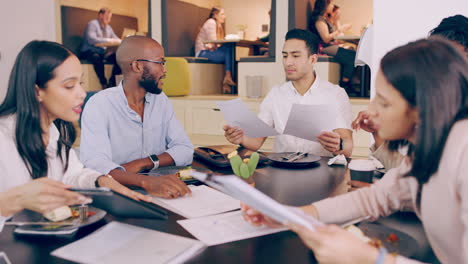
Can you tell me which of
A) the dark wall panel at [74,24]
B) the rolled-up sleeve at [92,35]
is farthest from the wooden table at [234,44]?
the dark wall panel at [74,24]

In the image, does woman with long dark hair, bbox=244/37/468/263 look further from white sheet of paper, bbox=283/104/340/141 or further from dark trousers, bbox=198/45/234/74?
dark trousers, bbox=198/45/234/74

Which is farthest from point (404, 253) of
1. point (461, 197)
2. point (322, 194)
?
point (322, 194)

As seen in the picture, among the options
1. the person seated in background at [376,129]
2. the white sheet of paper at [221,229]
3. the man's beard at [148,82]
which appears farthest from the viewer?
the man's beard at [148,82]

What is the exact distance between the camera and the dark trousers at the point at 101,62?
6668 millimetres

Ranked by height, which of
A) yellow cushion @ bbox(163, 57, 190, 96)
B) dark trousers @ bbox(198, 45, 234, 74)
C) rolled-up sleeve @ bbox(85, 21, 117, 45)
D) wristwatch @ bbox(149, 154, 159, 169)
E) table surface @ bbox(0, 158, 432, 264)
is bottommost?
table surface @ bbox(0, 158, 432, 264)

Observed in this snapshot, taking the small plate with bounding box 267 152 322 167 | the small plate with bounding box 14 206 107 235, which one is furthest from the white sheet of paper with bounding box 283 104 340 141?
the small plate with bounding box 14 206 107 235

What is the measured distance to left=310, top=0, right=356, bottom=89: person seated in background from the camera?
5109 mm

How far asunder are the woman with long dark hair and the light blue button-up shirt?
1.20 metres

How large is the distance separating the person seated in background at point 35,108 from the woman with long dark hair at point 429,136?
2.26 ft

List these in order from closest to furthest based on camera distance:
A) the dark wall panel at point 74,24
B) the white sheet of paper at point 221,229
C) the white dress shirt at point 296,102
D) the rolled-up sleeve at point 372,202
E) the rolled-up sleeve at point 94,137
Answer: the white sheet of paper at point 221,229, the rolled-up sleeve at point 372,202, the rolled-up sleeve at point 94,137, the white dress shirt at point 296,102, the dark wall panel at point 74,24

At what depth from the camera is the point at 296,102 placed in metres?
2.69

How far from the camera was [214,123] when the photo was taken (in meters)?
5.23

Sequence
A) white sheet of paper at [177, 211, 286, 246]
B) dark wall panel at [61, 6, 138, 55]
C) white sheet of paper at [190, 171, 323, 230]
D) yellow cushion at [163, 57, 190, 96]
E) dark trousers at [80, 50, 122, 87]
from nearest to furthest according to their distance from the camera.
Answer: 1. white sheet of paper at [190, 171, 323, 230]
2. white sheet of paper at [177, 211, 286, 246]
3. yellow cushion at [163, 57, 190, 96]
4. dark trousers at [80, 50, 122, 87]
5. dark wall panel at [61, 6, 138, 55]

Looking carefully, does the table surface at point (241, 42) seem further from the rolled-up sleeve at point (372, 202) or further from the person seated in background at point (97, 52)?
the rolled-up sleeve at point (372, 202)
